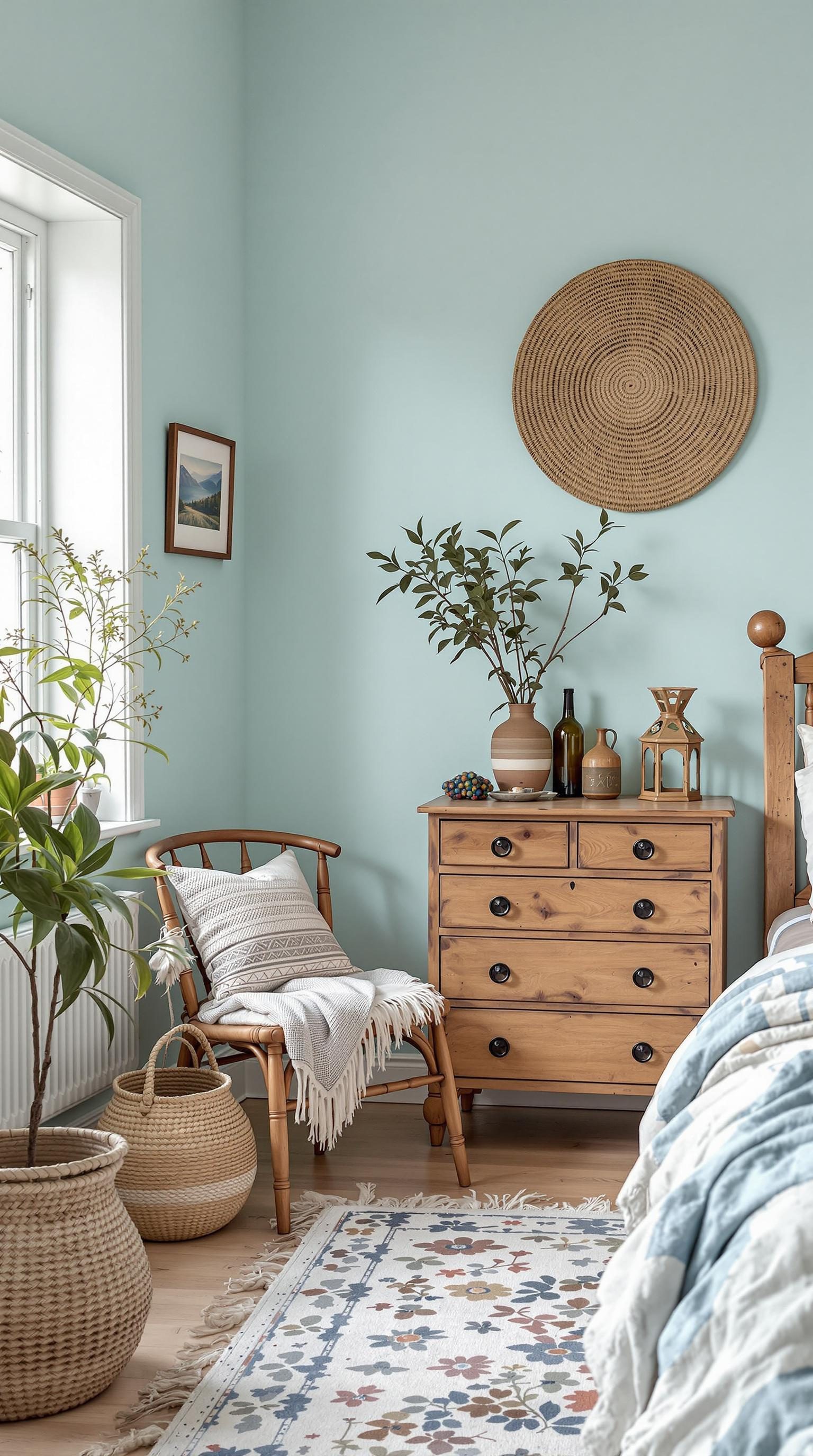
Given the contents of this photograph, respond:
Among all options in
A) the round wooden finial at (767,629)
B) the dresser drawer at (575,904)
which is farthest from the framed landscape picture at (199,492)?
the round wooden finial at (767,629)

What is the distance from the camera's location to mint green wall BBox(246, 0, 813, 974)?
3422mm

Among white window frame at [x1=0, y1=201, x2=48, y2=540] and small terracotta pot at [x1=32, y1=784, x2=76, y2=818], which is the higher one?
white window frame at [x1=0, y1=201, x2=48, y2=540]

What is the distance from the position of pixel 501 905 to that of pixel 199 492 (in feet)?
4.32

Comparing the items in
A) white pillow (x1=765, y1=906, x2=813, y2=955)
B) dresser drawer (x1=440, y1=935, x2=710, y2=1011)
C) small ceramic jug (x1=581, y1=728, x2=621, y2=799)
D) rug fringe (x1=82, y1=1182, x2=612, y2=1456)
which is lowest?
rug fringe (x1=82, y1=1182, x2=612, y2=1456)

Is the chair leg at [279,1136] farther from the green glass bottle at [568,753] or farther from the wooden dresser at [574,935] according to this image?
the green glass bottle at [568,753]

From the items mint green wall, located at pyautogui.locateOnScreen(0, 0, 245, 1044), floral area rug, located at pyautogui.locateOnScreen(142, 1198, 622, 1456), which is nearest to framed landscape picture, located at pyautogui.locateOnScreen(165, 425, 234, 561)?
mint green wall, located at pyautogui.locateOnScreen(0, 0, 245, 1044)

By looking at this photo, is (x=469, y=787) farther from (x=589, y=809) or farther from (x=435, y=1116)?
(x=435, y=1116)

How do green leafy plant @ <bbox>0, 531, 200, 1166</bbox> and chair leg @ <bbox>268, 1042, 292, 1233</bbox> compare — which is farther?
chair leg @ <bbox>268, 1042, 292, 1233</bbox>

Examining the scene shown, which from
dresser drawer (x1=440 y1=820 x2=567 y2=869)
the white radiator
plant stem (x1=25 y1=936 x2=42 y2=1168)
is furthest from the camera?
dresser drawer (x1=440 y1=820 x2=567 y2=869)

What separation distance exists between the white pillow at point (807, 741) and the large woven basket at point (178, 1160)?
151 cm

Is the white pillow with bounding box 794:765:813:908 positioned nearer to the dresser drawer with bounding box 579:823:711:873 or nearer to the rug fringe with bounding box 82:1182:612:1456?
the dresser drawer with bounding box 579:823:711:873

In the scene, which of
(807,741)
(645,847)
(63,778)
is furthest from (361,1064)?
(807,741)

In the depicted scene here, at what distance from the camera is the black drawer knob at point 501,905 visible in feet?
10.4

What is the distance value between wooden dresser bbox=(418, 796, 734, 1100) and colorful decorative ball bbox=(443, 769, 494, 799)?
166mm
